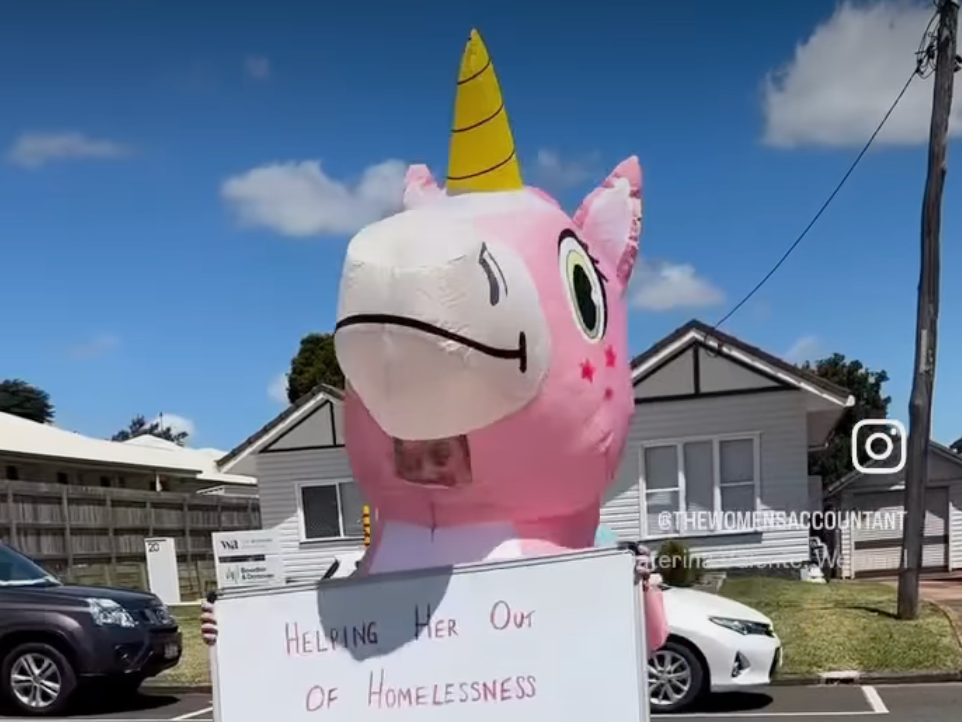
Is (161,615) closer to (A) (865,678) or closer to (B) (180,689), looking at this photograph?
(B) (180,689)

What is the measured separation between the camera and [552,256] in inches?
121

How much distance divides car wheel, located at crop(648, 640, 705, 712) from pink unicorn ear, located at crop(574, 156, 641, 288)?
5484mm

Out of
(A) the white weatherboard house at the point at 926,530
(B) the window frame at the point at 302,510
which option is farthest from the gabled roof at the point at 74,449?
(A) the white weatherboard house at the point at 926,530

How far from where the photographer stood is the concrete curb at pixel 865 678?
9.95 m

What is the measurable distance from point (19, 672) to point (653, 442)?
408 inches

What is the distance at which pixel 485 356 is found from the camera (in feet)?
8.90

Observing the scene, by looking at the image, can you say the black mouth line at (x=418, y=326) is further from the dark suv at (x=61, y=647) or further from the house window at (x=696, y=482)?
the house window at (x=696, y=482)

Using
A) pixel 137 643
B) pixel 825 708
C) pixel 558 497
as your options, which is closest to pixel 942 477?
pixel 825 708

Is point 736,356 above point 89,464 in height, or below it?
above

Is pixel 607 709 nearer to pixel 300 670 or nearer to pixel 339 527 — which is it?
pixel 300 670

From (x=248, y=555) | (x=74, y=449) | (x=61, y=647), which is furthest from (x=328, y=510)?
(x=61, y=647)

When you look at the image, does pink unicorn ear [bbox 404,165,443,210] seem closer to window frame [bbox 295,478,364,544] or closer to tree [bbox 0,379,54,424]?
window frame [bbox 295,478,364,544]

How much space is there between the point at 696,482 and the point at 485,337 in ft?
50.1

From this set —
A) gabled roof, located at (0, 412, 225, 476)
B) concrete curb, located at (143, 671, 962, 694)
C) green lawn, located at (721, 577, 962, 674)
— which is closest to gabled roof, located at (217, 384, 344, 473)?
gabled roof, located at (0, 412, 225, 476)
